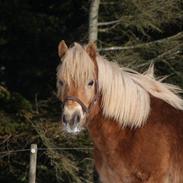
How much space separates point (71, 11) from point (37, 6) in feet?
2.65

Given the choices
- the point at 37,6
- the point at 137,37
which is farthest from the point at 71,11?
the point at 137,37

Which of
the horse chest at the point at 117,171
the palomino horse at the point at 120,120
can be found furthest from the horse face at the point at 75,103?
the horse chest at the point at 117,171

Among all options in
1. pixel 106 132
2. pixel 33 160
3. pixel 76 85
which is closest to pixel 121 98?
pixel 106 132

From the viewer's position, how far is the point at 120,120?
512 cm

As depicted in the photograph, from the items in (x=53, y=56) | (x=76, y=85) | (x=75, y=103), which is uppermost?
(x=53, y=56)

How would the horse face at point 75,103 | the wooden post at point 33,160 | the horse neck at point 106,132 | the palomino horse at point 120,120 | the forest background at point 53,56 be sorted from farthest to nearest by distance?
the forest background at point 53,56 → the wooden post at point 33,160 → the horse neck at point 106,132 → the palomino horse at point 120,120 → the horse face at point 75,103

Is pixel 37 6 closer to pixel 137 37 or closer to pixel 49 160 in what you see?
pixel 137 37

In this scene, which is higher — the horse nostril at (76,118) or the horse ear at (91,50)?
the horse ear at (91,50)

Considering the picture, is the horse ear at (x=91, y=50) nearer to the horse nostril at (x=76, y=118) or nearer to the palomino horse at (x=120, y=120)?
the palomino horse at (x=120, y=120)

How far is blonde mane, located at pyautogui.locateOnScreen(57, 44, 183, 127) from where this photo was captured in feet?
16.3

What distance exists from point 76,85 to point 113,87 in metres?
0.40

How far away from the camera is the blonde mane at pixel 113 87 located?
195 inches

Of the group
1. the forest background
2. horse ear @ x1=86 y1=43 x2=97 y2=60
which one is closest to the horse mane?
horse ear @ x1=86 y1=43 x2=97 y2=60

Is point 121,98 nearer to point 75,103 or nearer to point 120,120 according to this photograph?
point 120,120
